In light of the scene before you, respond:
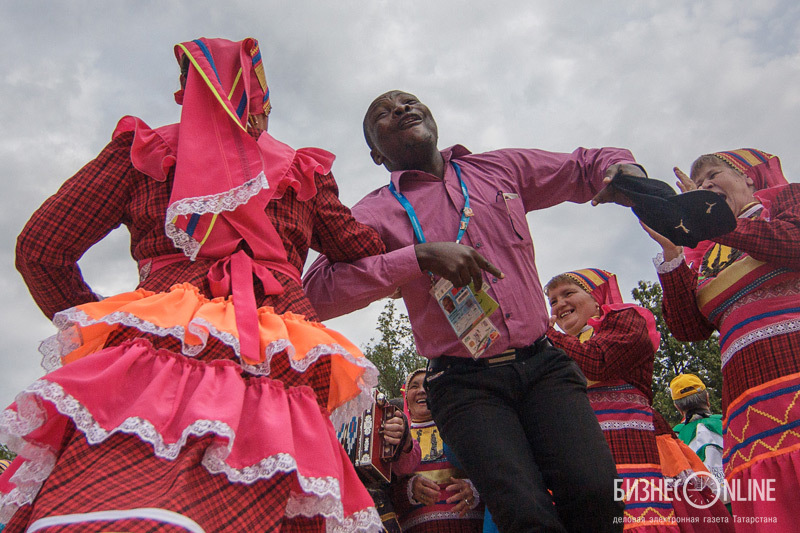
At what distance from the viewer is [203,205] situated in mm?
1774

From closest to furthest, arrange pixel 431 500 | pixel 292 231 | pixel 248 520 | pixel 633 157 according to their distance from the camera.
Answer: pixel 248 520, pixel 292 231, pixel 633 157, pixel 431 500

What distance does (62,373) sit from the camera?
4.43 ft

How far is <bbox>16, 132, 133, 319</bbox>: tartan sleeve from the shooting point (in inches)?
73.5

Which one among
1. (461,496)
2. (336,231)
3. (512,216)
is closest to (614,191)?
(512,216)

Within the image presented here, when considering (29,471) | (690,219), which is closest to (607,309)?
(690,219)

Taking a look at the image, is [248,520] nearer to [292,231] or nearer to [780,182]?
[292,231]

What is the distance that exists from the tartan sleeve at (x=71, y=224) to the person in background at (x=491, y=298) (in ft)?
3.08

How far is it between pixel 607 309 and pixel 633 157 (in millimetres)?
1339

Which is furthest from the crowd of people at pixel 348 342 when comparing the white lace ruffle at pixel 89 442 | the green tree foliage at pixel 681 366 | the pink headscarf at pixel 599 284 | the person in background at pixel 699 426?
the green tree foliage at pixel 681 366

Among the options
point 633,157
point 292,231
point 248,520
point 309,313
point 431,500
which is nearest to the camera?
point 248,520

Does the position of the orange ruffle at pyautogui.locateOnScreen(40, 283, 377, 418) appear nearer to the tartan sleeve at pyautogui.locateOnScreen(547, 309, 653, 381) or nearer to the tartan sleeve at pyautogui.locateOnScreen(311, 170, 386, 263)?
the tartan sleeve at pyautogui.locateOnScreen(311, 170, 386, 263)

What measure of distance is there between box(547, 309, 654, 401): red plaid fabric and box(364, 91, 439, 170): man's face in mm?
1495

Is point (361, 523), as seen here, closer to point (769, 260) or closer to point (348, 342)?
point (348, 342)

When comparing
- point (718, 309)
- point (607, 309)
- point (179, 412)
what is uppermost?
point (607, 309)
